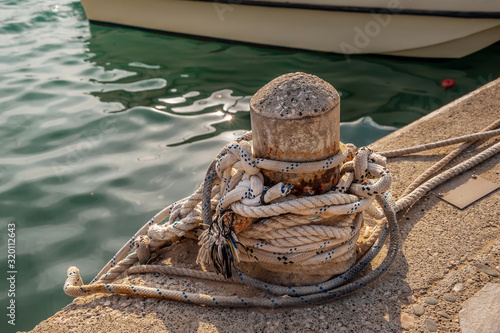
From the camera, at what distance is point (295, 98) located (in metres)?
1.67

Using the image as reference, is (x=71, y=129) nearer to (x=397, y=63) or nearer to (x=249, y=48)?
(x=249, y=48)

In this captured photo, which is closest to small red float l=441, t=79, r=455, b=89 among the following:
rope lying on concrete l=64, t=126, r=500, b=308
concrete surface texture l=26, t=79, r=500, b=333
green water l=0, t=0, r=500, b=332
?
green water l=0, t=0, r=500, b=332

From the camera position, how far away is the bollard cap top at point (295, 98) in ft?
5.43

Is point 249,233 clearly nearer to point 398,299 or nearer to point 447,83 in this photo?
point 398,299

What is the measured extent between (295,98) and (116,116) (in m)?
3.37

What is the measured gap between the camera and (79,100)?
503cm

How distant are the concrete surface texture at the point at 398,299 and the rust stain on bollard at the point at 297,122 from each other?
0.55 m

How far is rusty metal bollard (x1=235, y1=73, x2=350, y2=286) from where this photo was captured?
166 cm

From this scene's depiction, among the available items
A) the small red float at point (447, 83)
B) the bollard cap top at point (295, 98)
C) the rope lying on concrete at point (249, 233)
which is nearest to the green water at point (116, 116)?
the small red float at point (447, 83)

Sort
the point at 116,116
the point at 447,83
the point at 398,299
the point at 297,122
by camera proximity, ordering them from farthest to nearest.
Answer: the point at 447,83 → the point at 116,116 → the point at 398,299 → the point at 297,122

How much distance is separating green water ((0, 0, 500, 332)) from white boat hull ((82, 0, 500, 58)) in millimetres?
154

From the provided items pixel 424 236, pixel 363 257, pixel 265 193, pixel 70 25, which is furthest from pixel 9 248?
pixel 70 25

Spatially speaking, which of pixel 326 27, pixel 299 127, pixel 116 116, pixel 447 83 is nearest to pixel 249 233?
pixel 299 127

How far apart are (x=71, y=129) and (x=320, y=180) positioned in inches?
133
